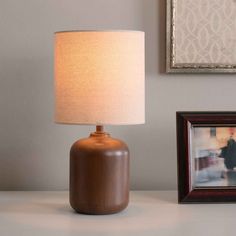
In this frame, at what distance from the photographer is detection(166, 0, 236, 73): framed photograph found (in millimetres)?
1627

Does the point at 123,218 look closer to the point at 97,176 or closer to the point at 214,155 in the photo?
the point at 97,176

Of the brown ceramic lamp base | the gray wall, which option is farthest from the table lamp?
the gray wall

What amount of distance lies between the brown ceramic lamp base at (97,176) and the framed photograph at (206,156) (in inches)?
7.5

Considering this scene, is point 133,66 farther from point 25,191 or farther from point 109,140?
point 25,191

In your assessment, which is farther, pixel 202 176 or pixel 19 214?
pixel 202 176

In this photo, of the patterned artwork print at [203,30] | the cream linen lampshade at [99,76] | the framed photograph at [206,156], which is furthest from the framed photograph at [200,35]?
the cream linen lampshade at [99,76]

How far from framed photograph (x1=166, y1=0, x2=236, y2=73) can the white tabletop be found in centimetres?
42

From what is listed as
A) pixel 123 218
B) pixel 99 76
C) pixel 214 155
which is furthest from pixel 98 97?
pixel 214 155

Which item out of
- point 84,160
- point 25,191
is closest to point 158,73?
point 84,160

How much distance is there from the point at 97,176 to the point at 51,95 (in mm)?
396

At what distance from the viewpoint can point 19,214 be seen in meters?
1.36

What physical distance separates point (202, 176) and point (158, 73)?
0.36 m

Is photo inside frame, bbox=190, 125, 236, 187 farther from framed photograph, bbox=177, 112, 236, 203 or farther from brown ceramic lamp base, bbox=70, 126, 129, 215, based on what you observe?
brown ceramic lamp base, bbox=70, 126, 129, 215

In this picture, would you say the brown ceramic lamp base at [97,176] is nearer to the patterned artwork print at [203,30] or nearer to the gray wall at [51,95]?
the gray wall at [51,95]
